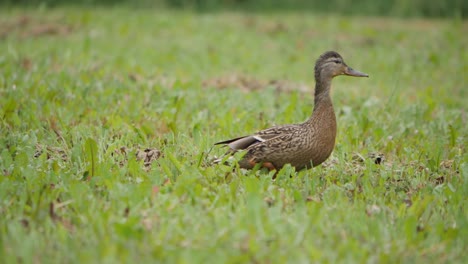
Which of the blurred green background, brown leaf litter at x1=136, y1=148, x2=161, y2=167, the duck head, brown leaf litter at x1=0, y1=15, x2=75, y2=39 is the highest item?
the duck head

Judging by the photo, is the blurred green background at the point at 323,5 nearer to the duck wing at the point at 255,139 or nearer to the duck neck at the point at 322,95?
the duck neck at the point at 322,95

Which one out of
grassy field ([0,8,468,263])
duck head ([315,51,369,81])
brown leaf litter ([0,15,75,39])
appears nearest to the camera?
grassy field ([0,8,468,263])

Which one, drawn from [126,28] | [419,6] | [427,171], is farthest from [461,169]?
[419,6]

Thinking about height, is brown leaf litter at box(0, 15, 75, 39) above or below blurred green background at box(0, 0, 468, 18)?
below

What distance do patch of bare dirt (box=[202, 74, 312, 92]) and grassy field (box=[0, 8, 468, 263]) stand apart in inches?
1.3

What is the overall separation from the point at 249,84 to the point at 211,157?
139 inches

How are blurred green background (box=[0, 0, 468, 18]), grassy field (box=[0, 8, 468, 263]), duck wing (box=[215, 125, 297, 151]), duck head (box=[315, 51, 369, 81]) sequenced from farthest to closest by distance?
blurred green background (box=[0, 0, 468, 18])
duck head (box=[315, 51, 369, 81])
duck wing (box=[215, 125, 297, 151])
grassy field (box=[0, 8, 468, 263])

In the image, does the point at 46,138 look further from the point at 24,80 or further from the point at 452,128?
the point at 452,128

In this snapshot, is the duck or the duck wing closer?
the duck

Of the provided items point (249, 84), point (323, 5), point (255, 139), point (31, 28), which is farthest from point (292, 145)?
point (323, 5)

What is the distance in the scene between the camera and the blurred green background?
48.5 feet

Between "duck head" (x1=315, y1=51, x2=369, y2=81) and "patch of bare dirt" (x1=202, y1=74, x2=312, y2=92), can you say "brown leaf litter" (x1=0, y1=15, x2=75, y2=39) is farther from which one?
"duck head" (x1=315, y1=51, x2=369, y2=81)

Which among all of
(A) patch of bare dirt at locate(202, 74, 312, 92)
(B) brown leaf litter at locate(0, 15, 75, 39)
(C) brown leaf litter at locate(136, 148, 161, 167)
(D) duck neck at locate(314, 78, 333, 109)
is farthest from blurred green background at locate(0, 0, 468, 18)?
(C) brown leaf litter at locate(136, 148, 161, 167)

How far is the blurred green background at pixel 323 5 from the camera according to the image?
14789 mm
